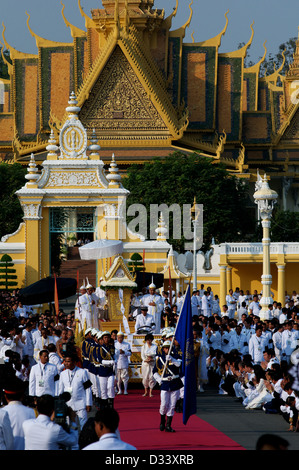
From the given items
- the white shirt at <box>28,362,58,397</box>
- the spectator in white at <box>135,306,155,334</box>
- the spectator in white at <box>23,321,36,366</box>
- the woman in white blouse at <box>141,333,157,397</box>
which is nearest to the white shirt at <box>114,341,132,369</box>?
the woman in white blouse at <box>141,333,157,397</box>

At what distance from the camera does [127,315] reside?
21.9 m

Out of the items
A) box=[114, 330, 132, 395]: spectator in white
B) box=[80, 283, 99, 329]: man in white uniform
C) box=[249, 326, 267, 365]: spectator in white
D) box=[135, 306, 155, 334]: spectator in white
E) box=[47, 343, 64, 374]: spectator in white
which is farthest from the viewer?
box=[80, 283, 99, 329]: man in white uniform

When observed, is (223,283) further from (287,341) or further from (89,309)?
(287,341)

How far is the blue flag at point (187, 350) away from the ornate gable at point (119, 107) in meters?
32.9

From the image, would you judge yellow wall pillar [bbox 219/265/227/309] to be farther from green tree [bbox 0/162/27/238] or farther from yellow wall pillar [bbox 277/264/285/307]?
green tree [bbox 0/162/27/238]

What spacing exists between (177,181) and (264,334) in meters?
18.9

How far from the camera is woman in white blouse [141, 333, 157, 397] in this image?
684 inches

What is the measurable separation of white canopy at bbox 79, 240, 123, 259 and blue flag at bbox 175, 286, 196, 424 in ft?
34.1

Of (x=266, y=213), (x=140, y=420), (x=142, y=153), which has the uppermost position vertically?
(x=142, y=153)

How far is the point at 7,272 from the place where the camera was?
97.9 ft

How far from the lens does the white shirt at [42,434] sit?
8328 mm

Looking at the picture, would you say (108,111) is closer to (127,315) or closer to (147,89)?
(147,89)

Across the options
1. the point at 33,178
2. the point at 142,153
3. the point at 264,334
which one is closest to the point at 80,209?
the point at 33,178

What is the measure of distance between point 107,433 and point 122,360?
10706mm
